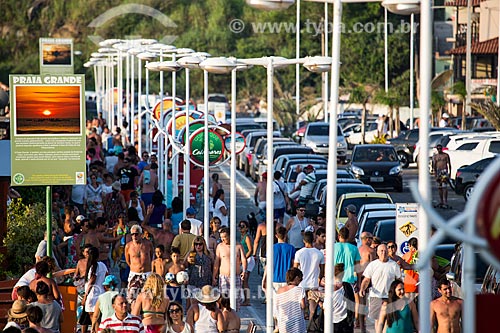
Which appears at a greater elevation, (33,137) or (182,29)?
(182,29)

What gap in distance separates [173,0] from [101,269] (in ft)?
294

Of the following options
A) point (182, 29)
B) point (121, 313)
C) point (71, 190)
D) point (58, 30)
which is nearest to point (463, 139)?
point (71, 190)

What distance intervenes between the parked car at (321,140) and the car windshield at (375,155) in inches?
278

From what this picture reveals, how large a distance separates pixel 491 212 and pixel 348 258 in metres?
10.5

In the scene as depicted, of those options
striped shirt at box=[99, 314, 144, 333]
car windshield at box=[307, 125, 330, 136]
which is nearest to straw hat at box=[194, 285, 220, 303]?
striped shirt at box=[99, 314, 144, 333]

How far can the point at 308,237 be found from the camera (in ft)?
54.2

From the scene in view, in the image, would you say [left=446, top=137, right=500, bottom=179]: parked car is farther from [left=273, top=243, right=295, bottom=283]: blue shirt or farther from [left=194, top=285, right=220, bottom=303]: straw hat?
[left=194, top=285, right=220, bottom=303]: straw hat

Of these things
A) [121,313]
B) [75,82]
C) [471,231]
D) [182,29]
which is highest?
[182,29]

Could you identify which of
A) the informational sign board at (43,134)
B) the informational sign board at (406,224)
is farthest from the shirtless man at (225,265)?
the informational sign board at (406,224)

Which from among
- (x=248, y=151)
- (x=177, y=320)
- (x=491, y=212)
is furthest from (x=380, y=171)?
(x=491, y=212)

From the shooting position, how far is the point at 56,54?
2046 inches

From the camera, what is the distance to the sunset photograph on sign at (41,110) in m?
17.4

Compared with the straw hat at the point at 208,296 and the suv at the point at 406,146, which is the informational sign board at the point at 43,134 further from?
the suv at the point at 406,146

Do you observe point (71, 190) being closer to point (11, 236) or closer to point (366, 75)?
point (11, 236)
